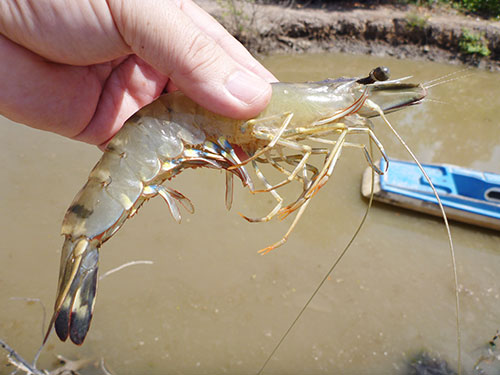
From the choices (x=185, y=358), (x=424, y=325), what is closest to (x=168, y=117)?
(x=185, y=358)

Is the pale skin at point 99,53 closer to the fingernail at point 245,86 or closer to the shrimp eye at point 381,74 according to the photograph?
the fingernail at point 245,86

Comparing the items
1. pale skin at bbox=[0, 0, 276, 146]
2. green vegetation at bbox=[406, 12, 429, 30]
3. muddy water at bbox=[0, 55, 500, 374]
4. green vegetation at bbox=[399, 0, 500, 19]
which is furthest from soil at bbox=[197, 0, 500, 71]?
pale skin at bbox=[0, 0, 276, 146]

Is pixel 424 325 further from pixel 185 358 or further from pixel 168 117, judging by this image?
pixel 168 117

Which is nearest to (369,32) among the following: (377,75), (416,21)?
(416,21)

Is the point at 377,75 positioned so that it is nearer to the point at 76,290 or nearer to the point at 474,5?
the point at 76,290

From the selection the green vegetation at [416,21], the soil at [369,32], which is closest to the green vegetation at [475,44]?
the soil at [369,32]
